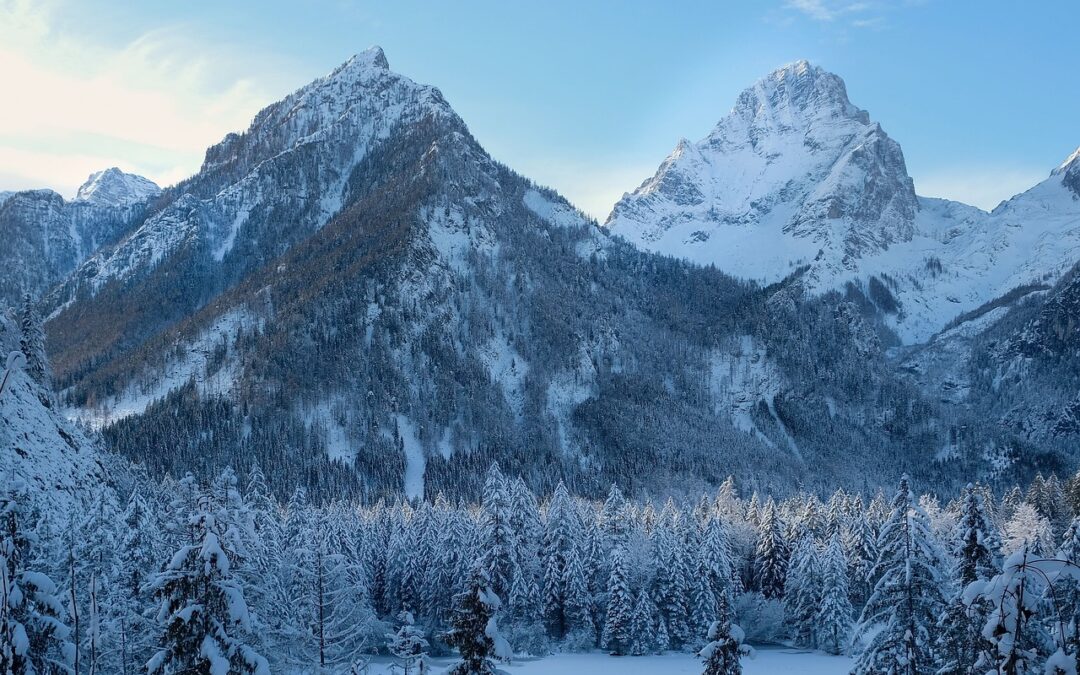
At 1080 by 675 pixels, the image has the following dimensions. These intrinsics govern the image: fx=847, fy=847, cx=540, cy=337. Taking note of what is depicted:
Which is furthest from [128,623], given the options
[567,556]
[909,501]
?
[567,556]

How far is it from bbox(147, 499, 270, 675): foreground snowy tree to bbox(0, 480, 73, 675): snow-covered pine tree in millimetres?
2007

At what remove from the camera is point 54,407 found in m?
80.8

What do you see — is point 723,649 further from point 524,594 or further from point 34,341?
point 34,341

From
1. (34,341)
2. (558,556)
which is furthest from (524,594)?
(34,341)

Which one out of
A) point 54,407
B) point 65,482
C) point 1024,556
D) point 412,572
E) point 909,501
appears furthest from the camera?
point 412,572

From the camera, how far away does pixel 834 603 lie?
80938 millimetres

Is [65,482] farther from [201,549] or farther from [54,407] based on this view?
[201,549]

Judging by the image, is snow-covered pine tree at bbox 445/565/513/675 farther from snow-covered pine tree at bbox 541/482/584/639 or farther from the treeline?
snow-covered pine tree at bbox 541/482/584/639

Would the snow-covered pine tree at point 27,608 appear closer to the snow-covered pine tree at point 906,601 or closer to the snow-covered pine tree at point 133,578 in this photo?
the snow-covered pine tree at point 133,578

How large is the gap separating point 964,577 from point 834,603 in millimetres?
58727

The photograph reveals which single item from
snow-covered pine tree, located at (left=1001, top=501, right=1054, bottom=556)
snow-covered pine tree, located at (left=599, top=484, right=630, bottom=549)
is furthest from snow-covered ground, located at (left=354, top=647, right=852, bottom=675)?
snow-covered pine tree, located at (left=1001, top=501, right=1054, bottom=556)

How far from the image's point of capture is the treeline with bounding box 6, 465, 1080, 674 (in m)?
17.9

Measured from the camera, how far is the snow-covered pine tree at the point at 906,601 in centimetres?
2695

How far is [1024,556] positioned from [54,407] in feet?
287
